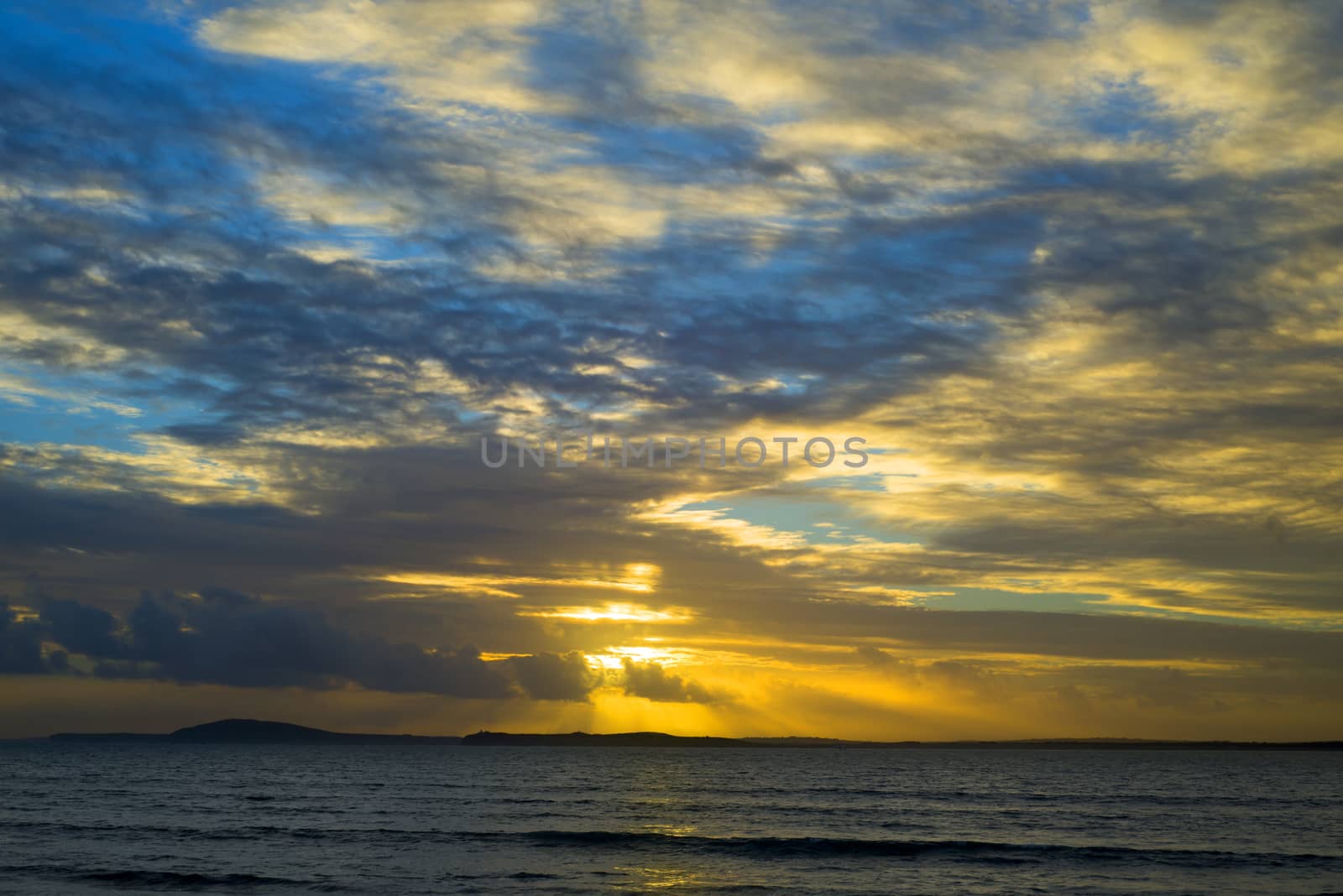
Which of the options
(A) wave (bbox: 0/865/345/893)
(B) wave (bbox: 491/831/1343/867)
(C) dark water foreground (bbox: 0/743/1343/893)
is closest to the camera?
(A) wave (bbox: 0/865/345/893)

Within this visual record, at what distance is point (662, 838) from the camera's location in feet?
194

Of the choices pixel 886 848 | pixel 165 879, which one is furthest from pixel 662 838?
pixel 165 879

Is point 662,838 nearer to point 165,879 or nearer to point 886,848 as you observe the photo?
point 886,848

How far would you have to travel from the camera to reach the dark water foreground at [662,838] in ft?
147

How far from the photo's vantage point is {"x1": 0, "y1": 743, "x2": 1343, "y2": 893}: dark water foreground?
4478cm

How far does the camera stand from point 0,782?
354 ft

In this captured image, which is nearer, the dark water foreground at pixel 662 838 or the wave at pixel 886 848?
the dark water foreground at pixel 662 838

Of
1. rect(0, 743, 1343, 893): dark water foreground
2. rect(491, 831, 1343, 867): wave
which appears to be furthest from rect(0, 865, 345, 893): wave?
rect(491, 831, 1343, 867): wave

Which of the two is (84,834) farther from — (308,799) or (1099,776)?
(1099,776)

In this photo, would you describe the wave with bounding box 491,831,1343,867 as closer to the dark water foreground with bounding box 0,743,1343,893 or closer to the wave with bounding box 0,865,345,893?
the dark water foreground with bounding box 0,743,1343,893

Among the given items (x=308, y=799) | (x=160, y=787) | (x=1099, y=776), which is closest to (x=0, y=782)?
(x=160, y=787)

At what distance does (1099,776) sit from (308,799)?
10650cm

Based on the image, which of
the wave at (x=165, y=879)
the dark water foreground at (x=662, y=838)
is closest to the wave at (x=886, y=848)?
the dark water foreground at (x=662, y=838)

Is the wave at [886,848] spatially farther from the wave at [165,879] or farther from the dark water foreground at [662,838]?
the wave at [165,879]
